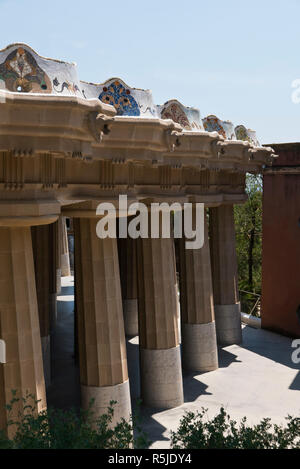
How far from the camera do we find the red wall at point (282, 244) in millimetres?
32938

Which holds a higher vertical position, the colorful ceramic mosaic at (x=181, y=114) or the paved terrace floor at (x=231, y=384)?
the colorful ceramic mosaic at (x=181, y=114)

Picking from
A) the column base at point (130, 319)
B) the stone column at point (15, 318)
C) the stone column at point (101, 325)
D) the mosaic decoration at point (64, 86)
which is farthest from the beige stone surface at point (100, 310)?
the column base at point (130, 319)

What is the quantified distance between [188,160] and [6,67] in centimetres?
936

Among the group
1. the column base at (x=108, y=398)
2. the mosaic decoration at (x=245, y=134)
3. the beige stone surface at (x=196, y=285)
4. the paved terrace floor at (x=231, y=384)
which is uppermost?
the mosaic decoration at (x=245, y=134)

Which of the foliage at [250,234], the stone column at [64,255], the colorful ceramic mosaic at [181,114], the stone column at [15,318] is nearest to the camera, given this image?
the stone column at [15,318]

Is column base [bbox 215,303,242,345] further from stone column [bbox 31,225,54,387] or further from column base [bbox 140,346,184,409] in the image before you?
stone column [bbox 31,225,54,387]

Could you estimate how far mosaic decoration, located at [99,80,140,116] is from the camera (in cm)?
1673

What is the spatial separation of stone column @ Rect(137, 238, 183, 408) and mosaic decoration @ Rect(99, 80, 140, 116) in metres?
6.65

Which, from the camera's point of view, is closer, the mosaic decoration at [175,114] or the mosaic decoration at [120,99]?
the mosaic decoration at [120,99]

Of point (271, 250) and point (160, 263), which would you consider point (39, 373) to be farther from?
point (271, 250)

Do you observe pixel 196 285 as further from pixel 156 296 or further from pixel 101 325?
pixel 101 325

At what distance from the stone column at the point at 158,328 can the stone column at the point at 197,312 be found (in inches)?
182

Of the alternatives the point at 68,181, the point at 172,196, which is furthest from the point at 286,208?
the point at 68,181

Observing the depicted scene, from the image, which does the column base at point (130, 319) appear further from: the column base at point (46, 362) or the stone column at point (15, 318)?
the stone column at point (15, 318)
